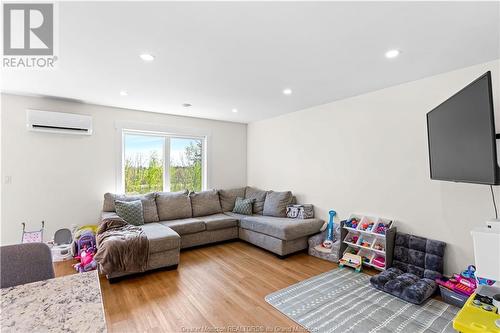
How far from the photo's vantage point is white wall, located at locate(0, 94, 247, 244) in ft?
11.2

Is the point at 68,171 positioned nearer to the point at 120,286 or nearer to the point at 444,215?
the point at 120,286

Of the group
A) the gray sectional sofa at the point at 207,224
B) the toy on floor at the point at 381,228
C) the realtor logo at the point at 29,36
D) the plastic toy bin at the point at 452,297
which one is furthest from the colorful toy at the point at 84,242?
the plastic toy bin at the point at 452,297

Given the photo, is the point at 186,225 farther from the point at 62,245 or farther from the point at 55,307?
the point at 55,307

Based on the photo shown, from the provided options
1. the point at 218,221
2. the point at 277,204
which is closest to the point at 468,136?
the point at 277,204

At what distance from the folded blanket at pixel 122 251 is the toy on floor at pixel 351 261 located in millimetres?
2585

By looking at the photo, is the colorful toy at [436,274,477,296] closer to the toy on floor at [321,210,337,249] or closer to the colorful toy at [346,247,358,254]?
the colorful toy at [346,247,358,254]

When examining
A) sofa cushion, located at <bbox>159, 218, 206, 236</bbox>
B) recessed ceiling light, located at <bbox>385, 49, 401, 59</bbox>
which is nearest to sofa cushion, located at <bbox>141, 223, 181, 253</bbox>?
sofa cushion, located at <bbox>159, 218, 206, 236</bbox>

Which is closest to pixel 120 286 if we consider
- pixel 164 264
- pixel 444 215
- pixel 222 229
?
pixel 164 264

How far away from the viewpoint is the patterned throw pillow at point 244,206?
471cm

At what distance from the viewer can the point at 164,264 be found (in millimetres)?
3129

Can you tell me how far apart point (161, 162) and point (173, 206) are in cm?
103

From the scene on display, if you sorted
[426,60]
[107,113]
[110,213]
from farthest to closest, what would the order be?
[107,113], [110,213], [426,60]

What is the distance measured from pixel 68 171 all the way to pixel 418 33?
4.80 m

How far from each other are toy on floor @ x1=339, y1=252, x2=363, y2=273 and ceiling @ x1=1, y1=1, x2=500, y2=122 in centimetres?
227
